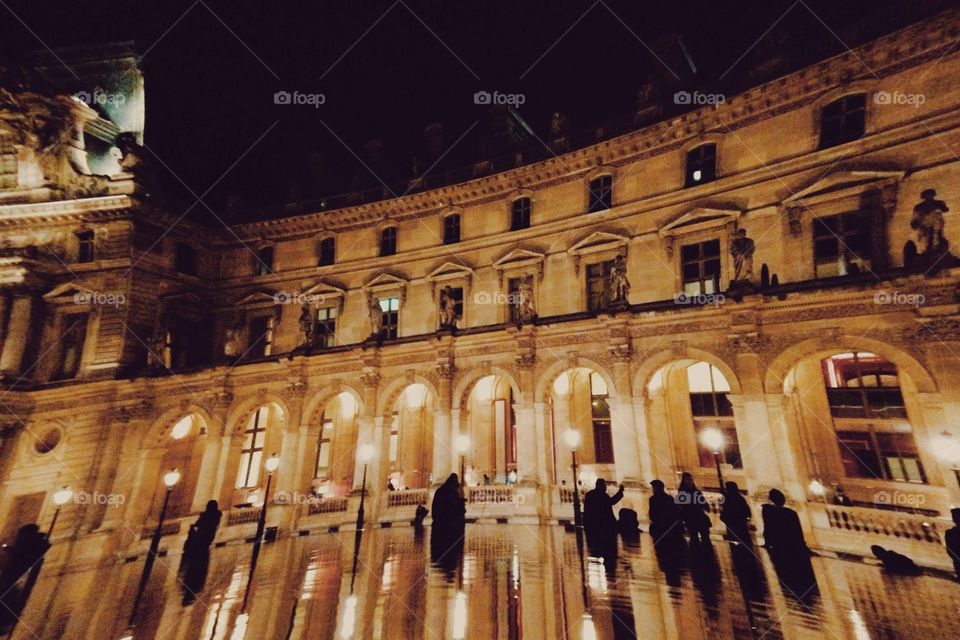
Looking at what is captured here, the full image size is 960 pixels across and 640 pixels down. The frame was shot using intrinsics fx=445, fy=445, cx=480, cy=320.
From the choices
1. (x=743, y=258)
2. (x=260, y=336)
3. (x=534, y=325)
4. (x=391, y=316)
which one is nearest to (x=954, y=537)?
(x=743, y=258)

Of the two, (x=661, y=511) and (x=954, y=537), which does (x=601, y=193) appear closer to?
(x=661, y=511)

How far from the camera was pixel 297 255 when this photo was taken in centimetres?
2583

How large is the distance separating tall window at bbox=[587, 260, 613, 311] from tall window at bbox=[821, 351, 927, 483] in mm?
8959

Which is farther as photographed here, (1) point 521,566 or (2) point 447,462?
(2) point 447,462

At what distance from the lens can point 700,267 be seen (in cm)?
1769

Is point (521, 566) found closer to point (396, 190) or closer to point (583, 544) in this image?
point (583, 544)

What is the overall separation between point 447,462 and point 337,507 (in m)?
5.12

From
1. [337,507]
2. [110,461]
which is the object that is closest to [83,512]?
[110,461]

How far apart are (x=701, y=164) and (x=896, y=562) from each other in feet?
47.9

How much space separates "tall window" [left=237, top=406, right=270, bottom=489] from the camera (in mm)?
23562

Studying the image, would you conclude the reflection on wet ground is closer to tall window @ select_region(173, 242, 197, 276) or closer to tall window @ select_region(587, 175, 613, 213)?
tall window @ select_region(587, 175, 613, 213)

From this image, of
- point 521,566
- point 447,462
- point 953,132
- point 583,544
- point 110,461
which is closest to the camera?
point 521,566

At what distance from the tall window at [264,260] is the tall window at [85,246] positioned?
7.86 m

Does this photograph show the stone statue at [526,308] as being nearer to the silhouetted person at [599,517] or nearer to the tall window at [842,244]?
the silhouetted person at [599,517]
